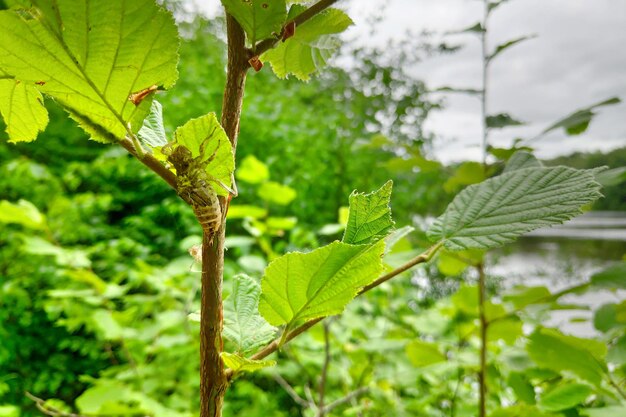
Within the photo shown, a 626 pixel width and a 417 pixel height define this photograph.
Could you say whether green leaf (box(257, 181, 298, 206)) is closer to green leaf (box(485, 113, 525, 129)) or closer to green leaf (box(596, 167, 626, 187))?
green leaf (box(485, 113, 525, 129))

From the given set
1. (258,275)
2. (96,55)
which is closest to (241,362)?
(96,55)

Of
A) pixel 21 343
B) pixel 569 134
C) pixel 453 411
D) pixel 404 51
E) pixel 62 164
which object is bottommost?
pixel 453 411

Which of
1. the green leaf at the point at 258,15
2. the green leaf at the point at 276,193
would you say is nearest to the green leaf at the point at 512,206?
the green leaf at the point at 258,15

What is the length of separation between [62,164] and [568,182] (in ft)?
8.62

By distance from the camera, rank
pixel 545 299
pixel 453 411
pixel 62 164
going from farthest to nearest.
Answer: pixel 62 164 → pixel 453 411 → pixel 545 299

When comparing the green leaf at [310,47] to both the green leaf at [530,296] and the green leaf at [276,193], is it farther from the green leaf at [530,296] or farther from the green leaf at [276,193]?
the green leaf at [276,193]

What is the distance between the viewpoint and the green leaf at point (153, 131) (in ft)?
0.64

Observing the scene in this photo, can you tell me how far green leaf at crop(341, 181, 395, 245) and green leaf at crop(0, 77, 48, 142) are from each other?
15cm

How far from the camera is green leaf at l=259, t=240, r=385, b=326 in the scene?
172mm

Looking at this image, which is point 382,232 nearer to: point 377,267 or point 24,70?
point 377,267

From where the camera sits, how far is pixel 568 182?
216 millimetres

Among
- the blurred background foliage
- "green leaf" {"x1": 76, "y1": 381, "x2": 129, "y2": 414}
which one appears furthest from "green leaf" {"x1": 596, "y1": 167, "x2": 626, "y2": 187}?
"green leaf" {"x1": 76, "y1": 381, "x2": 129, "y2": 414}

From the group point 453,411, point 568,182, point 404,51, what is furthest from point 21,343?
point 404,51

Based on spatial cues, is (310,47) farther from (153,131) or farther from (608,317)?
(608,317)
